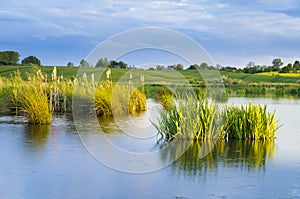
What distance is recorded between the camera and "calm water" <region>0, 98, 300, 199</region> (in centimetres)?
622

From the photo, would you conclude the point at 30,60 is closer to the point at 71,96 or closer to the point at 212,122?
the point at 71,96

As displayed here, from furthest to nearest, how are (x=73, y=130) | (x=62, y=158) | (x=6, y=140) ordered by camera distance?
(x=73, y=130) < (x=6, y=140) < (x=62, y=158)

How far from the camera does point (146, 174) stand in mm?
7363

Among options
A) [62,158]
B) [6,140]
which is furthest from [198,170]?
[6,140]

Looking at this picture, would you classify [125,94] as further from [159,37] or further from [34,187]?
[34,187]

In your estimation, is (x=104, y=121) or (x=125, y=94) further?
(x=125, y=94)

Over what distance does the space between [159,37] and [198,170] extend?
4493 millimetres

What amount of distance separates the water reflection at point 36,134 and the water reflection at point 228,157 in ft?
9.93

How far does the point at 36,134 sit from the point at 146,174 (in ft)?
14.8

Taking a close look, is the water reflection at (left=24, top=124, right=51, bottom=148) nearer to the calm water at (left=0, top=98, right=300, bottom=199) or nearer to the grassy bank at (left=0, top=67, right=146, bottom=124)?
the calm water at (left=0, top=98, right=300, bottom=199)

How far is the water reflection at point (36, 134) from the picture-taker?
9.84 m

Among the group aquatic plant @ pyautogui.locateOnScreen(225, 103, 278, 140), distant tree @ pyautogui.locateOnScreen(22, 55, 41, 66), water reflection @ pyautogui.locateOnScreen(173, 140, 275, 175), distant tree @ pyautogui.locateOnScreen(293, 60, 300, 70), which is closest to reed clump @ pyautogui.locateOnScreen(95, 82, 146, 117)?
aquatic plant @ pyautogui.locateOnScreen(225, 103, 278, 140)

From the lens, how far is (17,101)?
16109mm

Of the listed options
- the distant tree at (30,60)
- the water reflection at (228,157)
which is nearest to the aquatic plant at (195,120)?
the water reflection at (228,157)
